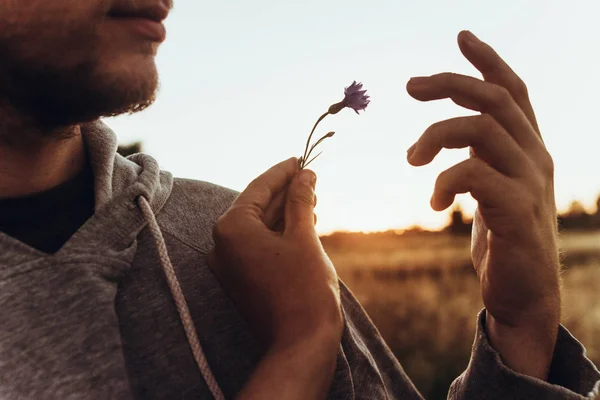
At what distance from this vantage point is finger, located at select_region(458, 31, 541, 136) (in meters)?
1.40

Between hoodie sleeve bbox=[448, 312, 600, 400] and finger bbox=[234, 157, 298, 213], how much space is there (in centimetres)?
69

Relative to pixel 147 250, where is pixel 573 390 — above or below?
above

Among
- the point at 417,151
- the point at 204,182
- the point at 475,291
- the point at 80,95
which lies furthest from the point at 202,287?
the point at 475,291

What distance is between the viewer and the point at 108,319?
1.42 m

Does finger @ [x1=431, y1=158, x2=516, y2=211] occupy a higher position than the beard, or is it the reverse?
finger @ [x1=431, y1=158, x2=516, y2=211]

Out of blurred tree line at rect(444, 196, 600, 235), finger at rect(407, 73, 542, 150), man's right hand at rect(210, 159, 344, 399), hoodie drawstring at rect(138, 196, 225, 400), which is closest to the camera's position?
man's right hand at rect(210, 159, 344, 399)

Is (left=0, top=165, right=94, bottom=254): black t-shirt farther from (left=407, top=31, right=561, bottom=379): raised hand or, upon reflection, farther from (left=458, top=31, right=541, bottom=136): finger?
(left=458, top=31, right=541, bottom=136): finger

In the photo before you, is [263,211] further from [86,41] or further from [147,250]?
[86,41]

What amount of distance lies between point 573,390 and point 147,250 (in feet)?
4.04

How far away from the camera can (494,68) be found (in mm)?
1438

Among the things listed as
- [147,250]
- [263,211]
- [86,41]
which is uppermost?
[86,41]

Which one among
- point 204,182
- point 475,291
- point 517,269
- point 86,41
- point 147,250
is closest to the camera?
point 517,269

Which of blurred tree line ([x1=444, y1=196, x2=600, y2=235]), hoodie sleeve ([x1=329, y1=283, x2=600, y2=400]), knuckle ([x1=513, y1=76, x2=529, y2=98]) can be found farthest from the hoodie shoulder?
blurred tree line ([x1=444, y1=196, x2=600, y2=235])

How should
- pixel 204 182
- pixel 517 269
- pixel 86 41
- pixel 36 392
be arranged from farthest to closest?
1. pixel 204 182
2. pixel 86 41
3. pixel 517 269
4. pixel 36 392
